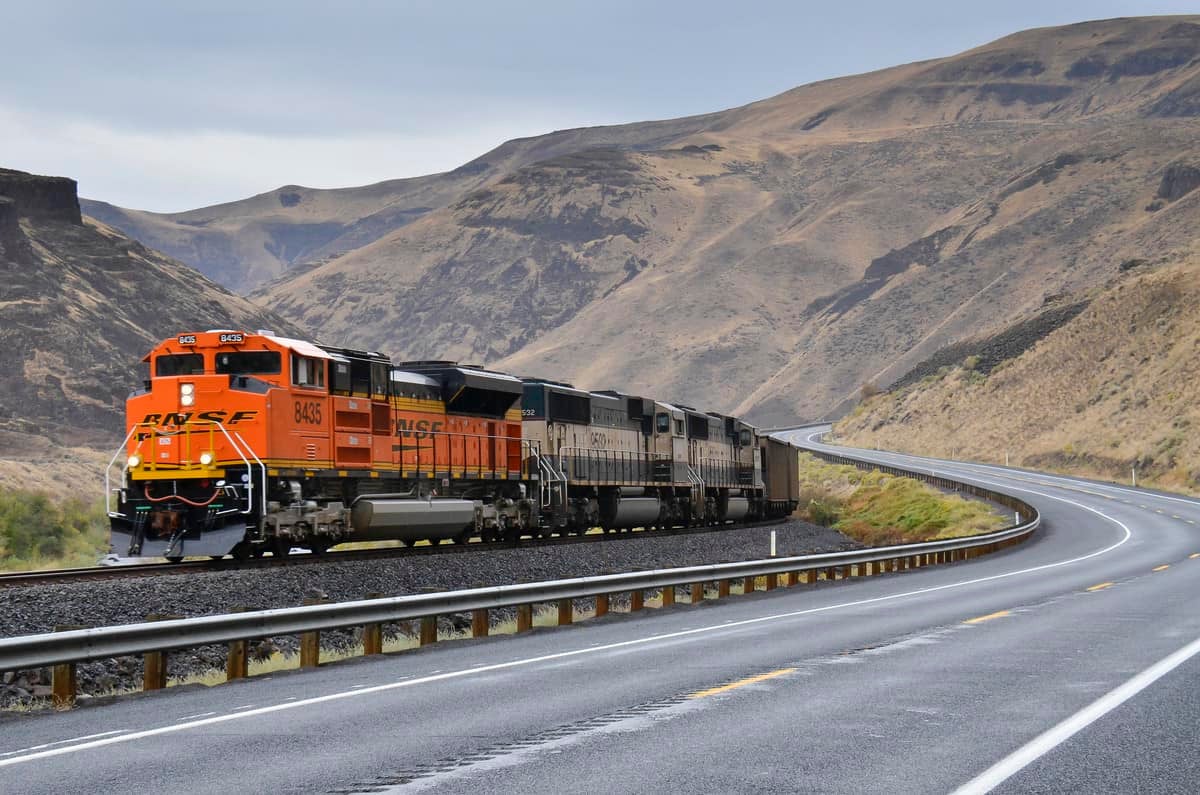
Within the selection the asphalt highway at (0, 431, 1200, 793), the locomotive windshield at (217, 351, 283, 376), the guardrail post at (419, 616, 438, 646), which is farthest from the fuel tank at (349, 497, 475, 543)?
the guardrail post at (419, 616, 438, 646)

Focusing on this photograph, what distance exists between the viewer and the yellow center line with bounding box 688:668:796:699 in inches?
430

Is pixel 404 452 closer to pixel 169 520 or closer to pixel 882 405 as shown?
pixel 169 520

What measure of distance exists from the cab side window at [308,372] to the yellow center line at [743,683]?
1397cm

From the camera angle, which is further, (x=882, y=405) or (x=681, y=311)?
(x=681, y=311)

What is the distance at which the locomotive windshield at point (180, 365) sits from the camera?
961 inches

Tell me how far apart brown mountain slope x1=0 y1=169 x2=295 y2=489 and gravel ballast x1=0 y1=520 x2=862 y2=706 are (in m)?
37.4

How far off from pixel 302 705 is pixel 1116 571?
2205cm

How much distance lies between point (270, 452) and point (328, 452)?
5.88 feet

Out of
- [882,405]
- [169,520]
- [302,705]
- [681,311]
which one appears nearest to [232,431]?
[169,520]

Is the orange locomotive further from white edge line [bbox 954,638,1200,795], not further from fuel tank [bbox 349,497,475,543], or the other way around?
white edge line [bbox 954,638,1200,795]

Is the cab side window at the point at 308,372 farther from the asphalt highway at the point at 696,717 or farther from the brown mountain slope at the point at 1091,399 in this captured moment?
the brown mountain slope at the point at 1091,399

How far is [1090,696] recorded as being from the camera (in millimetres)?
10609


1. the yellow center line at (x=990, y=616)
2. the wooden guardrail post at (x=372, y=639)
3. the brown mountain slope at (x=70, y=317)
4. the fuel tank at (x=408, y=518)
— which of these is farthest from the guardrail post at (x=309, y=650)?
the brown mountain slope at (x=70, y=317)

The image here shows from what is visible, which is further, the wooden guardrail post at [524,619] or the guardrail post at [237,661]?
the wooden guardrail post at [524,619]
